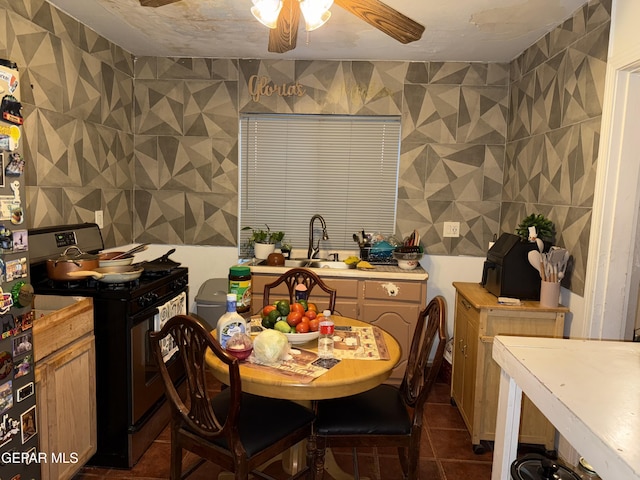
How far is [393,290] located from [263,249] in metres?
1.10

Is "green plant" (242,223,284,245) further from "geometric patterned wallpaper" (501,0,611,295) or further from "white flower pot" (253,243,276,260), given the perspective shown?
"geometric patterned wallpaper" (501,0,611,295)

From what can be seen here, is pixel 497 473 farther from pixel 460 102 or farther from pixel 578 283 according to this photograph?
pixel 460 102

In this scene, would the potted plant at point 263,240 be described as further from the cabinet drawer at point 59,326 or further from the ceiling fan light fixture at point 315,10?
the ceiling fan light fixture at point 315,10

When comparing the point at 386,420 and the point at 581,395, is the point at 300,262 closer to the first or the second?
the point at 386,420

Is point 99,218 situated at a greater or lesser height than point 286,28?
lesser

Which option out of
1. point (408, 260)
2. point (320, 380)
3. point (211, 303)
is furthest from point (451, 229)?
point (320, 380)

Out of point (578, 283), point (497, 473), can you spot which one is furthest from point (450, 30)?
point (497, 473)

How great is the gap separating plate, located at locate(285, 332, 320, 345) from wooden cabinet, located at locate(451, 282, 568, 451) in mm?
1062

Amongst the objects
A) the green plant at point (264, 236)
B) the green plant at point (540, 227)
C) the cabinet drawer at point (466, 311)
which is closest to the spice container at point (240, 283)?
the green plant at point (264, 236)

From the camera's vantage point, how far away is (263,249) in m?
3.59

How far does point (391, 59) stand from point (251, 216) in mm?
1708

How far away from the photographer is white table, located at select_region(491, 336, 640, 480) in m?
0.81

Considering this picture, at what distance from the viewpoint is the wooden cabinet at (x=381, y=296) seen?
3240 millimetres

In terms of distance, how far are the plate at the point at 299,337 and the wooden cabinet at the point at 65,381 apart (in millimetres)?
966
